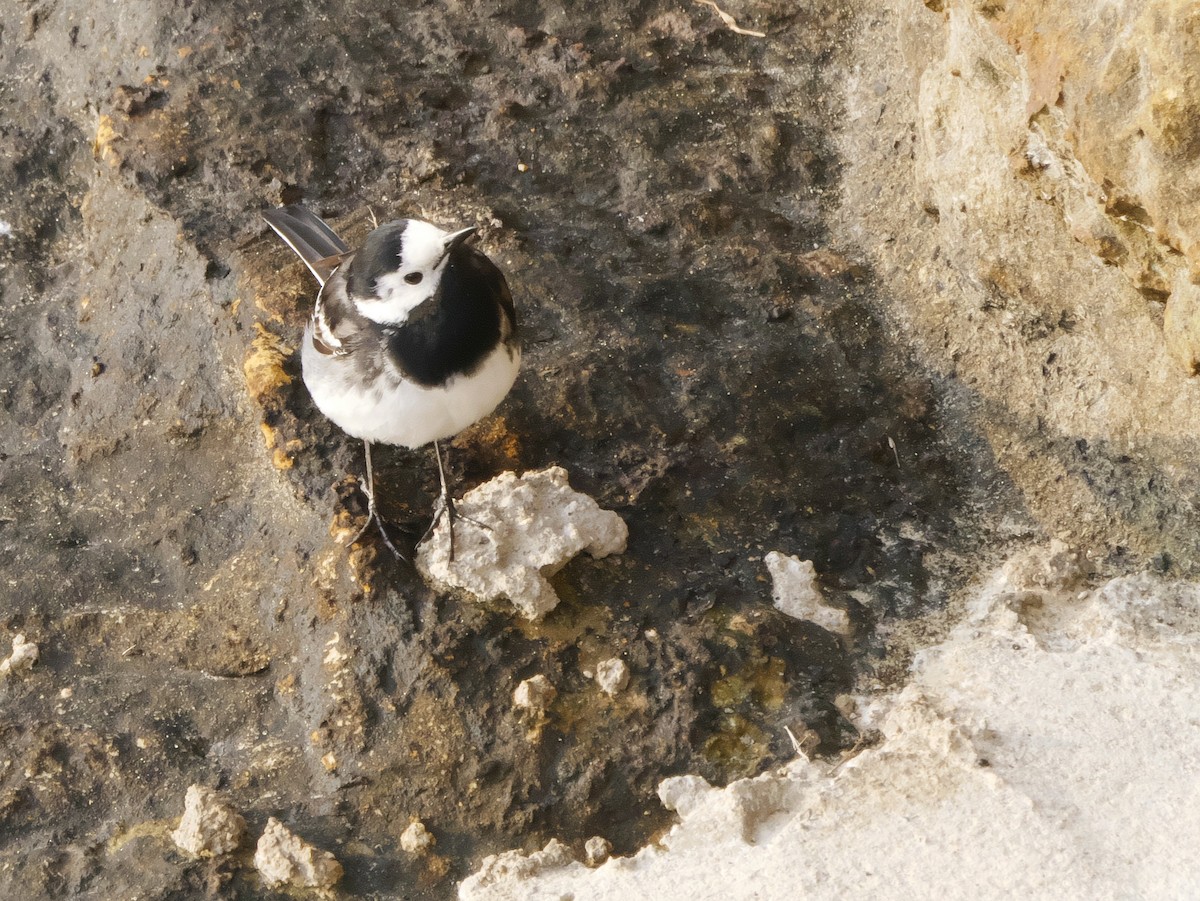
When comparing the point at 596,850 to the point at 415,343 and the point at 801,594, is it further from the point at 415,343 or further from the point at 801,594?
the point at 415,343

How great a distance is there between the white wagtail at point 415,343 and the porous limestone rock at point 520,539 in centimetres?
7

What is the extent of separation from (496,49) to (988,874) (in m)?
3.57

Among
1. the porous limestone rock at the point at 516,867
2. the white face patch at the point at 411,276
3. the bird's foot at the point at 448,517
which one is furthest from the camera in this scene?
the bird's foot at the point at 448,517

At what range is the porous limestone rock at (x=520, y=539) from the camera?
3.15 meters

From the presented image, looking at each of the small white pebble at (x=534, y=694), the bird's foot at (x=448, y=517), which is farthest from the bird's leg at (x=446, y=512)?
the small white pebble at (x=534, y=694)

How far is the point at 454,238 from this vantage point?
3066 millimetres

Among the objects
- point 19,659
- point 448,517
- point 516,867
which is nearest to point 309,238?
point 448,517

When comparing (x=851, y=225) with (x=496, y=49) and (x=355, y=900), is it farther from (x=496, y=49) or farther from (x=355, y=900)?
(x=355, y=900)

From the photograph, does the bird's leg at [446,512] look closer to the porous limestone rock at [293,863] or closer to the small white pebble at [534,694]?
the small white pebble at [534,694]

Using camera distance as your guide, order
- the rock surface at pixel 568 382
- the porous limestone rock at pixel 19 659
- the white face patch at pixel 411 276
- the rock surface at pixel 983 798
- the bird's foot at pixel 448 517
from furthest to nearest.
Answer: the porous limestone rock at pixel 19 659
the bird's foot at pixel 448 517
the white face patch at pixel 411 276
the rock surface at pixel 568 382
the rock surface at pixel 983 798

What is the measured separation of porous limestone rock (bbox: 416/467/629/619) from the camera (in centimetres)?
315

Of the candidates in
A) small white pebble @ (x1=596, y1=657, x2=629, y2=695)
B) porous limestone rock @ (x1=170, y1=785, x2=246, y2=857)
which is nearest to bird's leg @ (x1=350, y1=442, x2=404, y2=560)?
small white pebble @ (x1=596, y1=657, x2=629, y2=695)

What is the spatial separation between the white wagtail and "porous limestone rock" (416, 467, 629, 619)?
0.07 metres

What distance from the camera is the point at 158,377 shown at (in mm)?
3994
